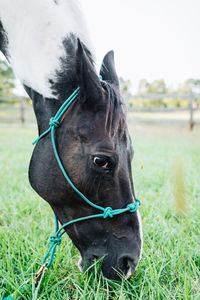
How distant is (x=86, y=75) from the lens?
1.32m

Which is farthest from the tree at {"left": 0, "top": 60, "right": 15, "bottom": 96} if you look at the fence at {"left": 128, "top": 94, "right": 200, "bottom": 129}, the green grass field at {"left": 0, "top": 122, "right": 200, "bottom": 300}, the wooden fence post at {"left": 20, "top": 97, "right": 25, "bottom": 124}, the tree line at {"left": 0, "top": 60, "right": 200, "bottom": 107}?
the green grass field at {"left": 0, "top": 122, "right": 200, "bottom": 300}

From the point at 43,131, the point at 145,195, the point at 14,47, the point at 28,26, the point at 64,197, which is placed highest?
the point at 28,26

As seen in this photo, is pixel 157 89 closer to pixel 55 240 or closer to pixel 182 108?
pixel 182 108

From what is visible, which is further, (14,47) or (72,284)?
(14,47)

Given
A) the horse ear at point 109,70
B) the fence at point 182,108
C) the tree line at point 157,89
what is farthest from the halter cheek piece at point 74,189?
the tree line at point 157,89

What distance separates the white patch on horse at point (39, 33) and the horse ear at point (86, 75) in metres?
0.21

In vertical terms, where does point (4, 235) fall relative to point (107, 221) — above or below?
below

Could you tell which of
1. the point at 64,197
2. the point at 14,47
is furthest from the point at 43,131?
the point at 14,47

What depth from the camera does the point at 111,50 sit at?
187cm

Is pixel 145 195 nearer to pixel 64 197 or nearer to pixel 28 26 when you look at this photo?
pixel 64 197

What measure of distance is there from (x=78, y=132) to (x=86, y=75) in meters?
0.29

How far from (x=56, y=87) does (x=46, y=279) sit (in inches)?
40.5

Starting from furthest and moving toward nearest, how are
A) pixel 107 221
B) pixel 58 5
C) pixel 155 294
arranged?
pixel 58 5
pixel 107 221
pixel 155 294

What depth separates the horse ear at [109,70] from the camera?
1679 millimetres
